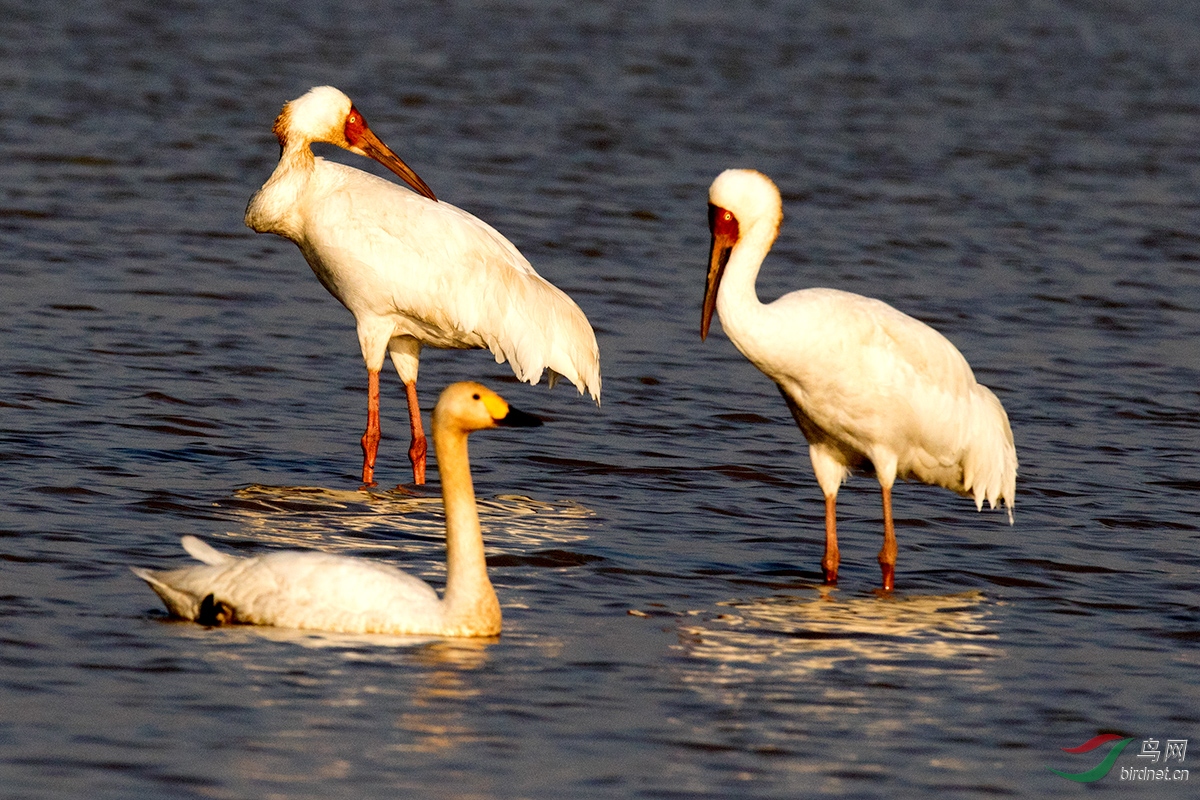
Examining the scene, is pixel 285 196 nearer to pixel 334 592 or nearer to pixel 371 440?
pixel 371 440

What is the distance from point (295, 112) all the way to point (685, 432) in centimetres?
337

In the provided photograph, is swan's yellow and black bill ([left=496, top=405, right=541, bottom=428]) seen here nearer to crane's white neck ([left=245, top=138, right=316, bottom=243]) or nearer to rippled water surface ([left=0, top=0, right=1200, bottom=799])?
rippled water surface ([left=0, top=0, right=1200, bottom=799])

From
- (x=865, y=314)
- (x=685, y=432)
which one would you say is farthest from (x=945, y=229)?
(x=865, y=314)

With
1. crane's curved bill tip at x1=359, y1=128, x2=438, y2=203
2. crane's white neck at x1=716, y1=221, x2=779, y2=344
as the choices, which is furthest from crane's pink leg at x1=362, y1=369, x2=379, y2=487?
crane's white neck at x1=716, y1=221, x2=779, y2=344

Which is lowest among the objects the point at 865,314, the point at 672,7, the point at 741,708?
the point at 741,708

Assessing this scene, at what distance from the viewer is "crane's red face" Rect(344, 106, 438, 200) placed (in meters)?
14.5

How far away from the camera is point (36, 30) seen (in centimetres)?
3256

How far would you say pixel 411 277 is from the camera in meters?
13.4

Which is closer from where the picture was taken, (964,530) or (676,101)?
(964,530)

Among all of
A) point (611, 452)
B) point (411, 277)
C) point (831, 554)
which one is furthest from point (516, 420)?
point (611, 452)

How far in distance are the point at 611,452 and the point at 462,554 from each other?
4.79 metres

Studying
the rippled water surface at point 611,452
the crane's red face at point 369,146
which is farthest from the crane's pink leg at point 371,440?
the crane's red face at point 369,146

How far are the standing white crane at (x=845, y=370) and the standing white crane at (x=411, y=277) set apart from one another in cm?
290

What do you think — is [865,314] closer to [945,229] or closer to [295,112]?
[295,112]
